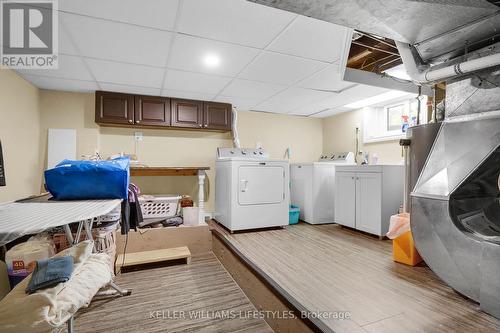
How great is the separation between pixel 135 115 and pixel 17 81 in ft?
4.24

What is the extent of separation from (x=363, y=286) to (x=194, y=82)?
2895 mm

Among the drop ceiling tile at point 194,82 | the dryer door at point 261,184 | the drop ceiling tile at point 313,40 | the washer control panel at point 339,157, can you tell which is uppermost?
the drop ceiling tile at point 313,40

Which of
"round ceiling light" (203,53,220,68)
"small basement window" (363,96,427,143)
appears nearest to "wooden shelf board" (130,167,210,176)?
"round ceiling light" (203,53,220,68)

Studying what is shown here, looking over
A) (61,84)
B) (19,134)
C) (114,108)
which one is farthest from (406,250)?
(61,84)

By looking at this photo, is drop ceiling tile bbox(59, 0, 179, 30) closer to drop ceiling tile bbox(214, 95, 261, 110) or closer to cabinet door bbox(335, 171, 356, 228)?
drop ceiling tile bbox(214, 95, 261, 110)

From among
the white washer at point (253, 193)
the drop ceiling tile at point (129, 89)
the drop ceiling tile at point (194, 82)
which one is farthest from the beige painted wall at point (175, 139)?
the drop ceiling tile at point (194, 82)

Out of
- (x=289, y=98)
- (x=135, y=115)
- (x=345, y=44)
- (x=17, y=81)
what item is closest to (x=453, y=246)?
(x=345, y=44)

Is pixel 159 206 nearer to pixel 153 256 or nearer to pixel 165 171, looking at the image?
pixel 165 171

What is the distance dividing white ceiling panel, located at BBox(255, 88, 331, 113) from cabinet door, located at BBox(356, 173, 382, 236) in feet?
4.47

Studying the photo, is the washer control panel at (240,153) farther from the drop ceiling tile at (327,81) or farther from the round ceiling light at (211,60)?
the round ceiling light at (211,60)

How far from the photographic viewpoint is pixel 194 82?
10.2 ft

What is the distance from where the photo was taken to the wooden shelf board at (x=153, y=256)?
101 inches

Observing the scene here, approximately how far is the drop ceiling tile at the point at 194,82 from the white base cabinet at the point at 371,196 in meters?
2.16

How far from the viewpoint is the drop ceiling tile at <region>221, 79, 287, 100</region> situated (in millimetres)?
3135
